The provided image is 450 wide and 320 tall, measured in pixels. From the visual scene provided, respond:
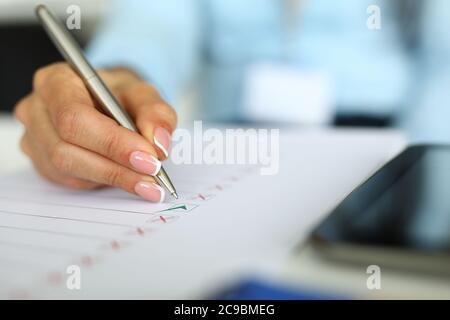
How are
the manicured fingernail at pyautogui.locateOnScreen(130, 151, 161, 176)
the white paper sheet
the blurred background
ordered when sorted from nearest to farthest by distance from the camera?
the white paper sheet
the manicured fingernail at pyautogui.locateOnScreen(130, 151, 161, 176)
the blurred background

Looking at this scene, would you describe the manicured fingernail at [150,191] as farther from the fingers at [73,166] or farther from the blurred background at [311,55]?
the blurred background at [311,55]

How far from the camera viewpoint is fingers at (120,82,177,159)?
0.33 m

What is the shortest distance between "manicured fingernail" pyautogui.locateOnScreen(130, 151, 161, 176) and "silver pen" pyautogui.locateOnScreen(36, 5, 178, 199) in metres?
0.01

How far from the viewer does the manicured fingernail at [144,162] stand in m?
0.31

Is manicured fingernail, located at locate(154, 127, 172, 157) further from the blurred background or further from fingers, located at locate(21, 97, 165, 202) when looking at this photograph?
the blurred background

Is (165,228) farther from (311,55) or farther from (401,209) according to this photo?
(311,55)

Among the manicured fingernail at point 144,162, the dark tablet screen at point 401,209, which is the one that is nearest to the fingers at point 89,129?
the manicured fingernail at point 144,162

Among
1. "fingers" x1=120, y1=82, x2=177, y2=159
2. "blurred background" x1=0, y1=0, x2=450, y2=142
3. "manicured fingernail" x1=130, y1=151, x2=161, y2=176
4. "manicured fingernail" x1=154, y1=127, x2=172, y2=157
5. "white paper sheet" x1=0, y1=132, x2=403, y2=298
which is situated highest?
"blurred background" x1=0, y1=0, x2=450, y2=142

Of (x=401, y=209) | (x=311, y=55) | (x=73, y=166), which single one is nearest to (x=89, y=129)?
(x=73, y=166)

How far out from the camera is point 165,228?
265 mm

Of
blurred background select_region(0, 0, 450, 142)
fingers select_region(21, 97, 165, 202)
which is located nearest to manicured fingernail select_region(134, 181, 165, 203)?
fingers select_region(21, 97, 165, 202)

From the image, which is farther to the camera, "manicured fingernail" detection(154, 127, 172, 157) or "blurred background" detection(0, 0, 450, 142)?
"blurred background" detection(0, 0, 450, 142)

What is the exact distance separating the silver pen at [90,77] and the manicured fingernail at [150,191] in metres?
0.01

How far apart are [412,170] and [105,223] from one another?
171 millimetres
